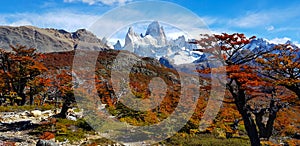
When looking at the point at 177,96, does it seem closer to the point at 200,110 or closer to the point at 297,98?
the point at 200,110

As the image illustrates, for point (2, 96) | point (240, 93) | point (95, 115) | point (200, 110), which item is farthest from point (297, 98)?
point (2, 96)

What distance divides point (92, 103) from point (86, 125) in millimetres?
1522

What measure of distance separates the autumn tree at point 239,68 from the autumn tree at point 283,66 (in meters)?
0.32

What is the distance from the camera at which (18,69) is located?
26.4 m

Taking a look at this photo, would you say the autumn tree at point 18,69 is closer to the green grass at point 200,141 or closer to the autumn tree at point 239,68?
the green grass at point 200,141

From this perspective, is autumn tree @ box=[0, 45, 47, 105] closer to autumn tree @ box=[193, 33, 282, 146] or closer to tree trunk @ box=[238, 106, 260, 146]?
autumn tree @ box=[193, 33, 282, 146]

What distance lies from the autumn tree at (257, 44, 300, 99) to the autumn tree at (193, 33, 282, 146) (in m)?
0.32

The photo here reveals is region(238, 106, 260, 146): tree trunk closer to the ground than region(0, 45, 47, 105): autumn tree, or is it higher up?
closer to the ground

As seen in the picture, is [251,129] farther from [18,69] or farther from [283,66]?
[18,69]

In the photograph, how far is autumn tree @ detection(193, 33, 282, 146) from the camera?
11031 mm

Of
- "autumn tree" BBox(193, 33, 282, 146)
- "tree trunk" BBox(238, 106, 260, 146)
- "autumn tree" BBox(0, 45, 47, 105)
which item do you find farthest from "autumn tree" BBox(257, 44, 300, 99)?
"autumn tree" BBox(0, 45, 47, 105)

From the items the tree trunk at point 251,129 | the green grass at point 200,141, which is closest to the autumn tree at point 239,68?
the tree trunk at point 251,129

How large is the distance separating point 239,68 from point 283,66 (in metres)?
1.56

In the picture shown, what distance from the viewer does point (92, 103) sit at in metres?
19.5
